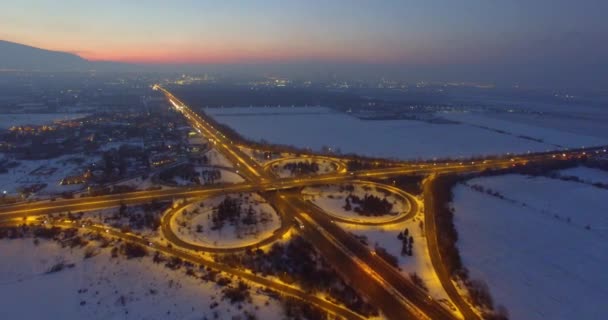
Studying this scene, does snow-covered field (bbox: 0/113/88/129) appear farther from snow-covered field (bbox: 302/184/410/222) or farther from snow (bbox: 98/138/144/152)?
snow-covered field (bbox: 302/184/410/222)

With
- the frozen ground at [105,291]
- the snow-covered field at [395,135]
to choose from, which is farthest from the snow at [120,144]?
the frozen ground at [105,291]

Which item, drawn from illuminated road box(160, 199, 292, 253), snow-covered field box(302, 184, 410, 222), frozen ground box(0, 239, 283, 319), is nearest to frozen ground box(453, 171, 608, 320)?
snow-covered field box(302, 184, 410, 222)

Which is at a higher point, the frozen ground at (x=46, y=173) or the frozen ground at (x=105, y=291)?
the frozen ground at (x=46, y=173)

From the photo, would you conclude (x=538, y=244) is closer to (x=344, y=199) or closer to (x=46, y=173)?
(x=344, y=199)

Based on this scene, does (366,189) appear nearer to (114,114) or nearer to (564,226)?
(564,226)

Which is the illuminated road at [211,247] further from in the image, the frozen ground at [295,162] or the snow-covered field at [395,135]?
the snow-covered field at [395,135]

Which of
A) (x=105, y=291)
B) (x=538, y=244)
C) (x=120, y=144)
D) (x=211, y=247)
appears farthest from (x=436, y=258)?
(x=120, y=144)

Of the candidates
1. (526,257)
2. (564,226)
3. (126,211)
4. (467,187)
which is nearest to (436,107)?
(467,187)
